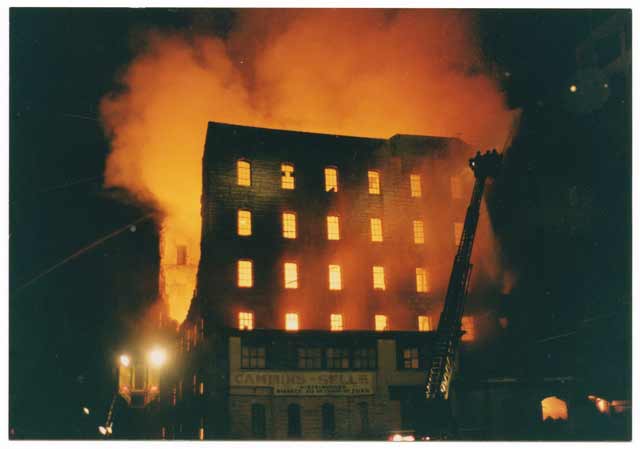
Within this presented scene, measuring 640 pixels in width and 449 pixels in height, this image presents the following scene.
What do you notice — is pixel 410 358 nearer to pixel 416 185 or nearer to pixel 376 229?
pixel 376 229

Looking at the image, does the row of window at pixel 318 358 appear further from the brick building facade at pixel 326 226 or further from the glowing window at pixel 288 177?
the glowing window at pixel 288 177

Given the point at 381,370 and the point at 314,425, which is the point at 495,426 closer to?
the point at 381,370

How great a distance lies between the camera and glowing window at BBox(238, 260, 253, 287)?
3731cm

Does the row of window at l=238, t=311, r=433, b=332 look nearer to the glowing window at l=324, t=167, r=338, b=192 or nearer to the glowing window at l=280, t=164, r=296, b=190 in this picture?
the glowing window at l=280, t=164, r=296, b=190

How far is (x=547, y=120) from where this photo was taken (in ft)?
126

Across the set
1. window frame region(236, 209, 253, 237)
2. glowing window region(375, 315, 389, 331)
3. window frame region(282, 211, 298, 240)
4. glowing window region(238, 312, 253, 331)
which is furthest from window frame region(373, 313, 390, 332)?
window frame region(236, 209, 253, 237)

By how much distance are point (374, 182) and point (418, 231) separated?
4.34 meters

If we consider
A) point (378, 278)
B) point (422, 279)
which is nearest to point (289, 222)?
point (378, 278)

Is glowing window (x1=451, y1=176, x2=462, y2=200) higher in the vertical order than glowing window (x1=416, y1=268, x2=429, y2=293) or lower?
higher

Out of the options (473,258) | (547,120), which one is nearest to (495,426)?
(473,258)

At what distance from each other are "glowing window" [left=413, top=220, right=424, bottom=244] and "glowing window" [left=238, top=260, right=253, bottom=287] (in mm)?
11111

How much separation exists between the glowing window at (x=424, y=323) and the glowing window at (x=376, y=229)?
563cm

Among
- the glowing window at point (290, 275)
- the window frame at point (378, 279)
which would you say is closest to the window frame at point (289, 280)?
the glowing window at point (290, 275)

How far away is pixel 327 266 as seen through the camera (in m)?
39.0
